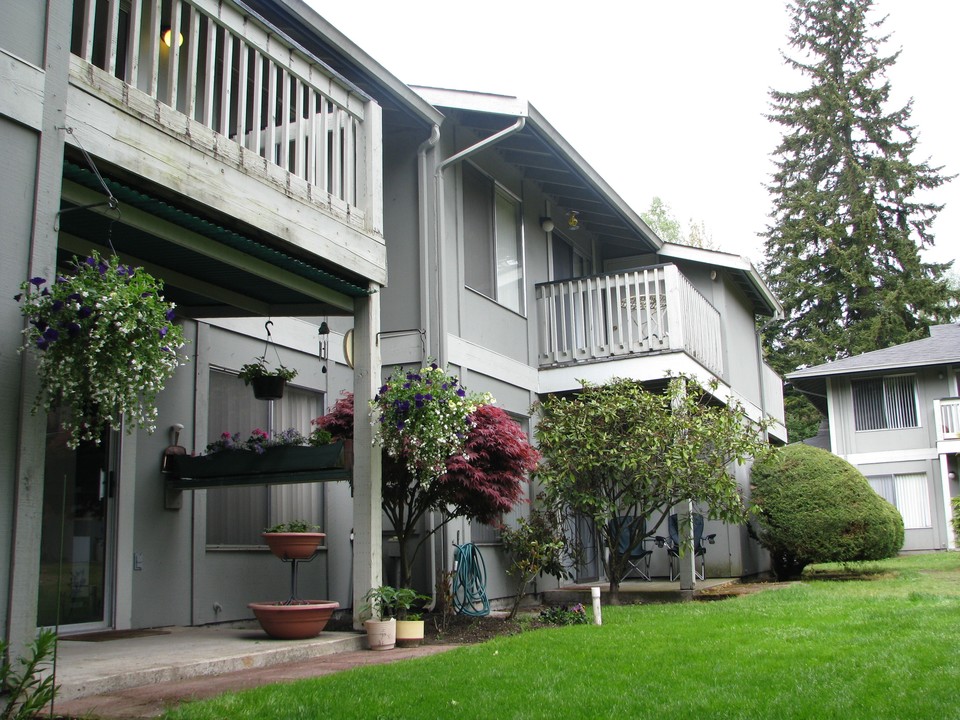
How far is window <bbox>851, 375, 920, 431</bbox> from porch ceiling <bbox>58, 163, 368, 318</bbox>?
21579mm

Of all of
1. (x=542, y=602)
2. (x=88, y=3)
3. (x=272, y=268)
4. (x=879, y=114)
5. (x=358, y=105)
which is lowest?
(x=542, y=602)

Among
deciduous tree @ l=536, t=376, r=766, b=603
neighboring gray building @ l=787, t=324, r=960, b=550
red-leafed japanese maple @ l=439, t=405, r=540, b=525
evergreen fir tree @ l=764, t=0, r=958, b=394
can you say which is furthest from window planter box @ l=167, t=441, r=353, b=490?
evergreen fir tree @ l=764, t=0, r=958, b=394

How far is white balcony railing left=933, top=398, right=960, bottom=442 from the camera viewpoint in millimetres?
23719

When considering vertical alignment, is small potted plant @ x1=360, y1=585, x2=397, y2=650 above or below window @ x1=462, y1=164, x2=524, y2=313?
below

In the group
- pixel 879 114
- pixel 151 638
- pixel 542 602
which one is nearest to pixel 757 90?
pixel 879 114

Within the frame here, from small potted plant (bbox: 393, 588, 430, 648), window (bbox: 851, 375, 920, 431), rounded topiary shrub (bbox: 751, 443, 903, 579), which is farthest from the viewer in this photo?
window (bbox: 851, 375, 920, 431)

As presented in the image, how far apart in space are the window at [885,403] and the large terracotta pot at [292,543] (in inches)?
862

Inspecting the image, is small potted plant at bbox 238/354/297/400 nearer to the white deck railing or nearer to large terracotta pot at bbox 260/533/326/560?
large terracotta pot at bbox 260/533/326/560

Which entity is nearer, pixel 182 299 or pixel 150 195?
pixel 150 195

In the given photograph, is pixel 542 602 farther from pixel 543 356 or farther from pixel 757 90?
pixel 757 90

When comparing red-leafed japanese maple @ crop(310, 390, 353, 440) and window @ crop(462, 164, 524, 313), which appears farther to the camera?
window @ crop(462, 164, 524, 313)

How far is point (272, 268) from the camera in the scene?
22.1 ft

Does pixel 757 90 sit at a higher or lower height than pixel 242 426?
higher

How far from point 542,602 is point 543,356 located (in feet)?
10.7
